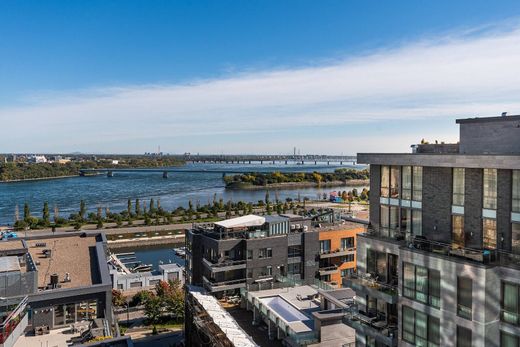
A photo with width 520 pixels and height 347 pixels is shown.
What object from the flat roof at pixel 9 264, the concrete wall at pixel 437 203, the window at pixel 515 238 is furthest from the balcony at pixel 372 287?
the flat roof at pixel 9 264

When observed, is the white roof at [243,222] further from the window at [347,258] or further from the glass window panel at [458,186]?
the glass window panel at [458,186]

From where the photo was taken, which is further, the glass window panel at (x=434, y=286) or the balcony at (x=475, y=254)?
the glass window panel at (x=434, y=286)

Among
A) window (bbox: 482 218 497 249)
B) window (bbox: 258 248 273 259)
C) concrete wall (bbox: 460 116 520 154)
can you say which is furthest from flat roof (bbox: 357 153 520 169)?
window (bbox: 258 248 273 259)

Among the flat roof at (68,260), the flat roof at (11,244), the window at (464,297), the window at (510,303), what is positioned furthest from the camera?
the flat roof at (11,244)

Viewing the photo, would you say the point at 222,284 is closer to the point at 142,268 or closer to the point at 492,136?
the point at 492,136

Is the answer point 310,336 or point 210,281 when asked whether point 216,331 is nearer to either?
point 310,336

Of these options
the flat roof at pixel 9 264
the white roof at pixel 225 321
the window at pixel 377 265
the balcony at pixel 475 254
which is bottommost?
the white roof at pixel 225 321

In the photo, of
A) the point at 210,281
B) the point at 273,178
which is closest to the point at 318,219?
the point at 210,281
